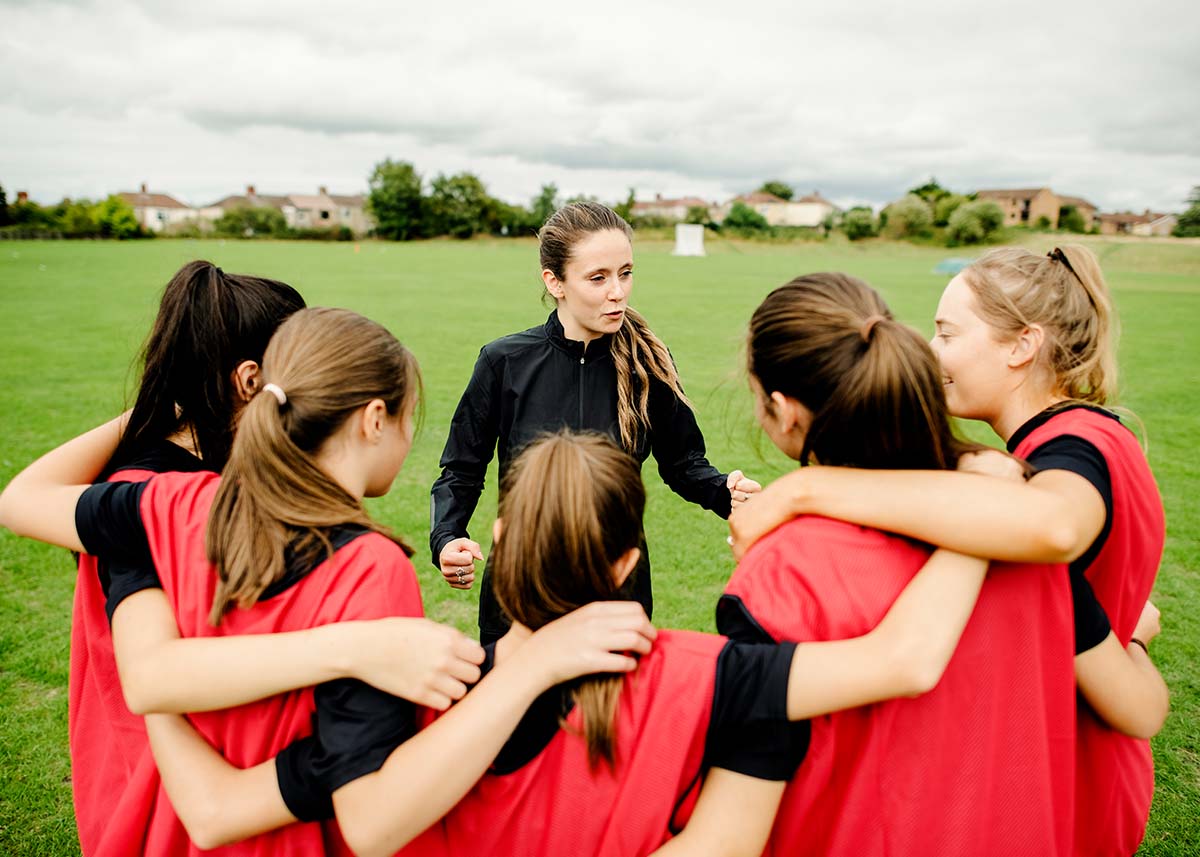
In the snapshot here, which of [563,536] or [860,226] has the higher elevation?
→ [860,226]

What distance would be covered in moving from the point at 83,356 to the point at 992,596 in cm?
1513

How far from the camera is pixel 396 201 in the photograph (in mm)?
78875

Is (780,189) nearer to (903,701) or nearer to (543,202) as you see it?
(543,202)

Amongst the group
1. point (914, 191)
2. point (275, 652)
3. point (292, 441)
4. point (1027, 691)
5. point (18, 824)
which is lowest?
point (18, 824)

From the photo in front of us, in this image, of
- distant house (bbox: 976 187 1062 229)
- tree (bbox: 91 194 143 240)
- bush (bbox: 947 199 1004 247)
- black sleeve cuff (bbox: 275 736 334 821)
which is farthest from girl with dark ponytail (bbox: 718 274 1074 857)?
distant house (bbox: 976 187 1062 229)

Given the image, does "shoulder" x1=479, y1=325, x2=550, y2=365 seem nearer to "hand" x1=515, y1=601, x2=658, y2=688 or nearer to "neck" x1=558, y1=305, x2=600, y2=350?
"neck" x1=558, y1=305, x2=600, y2=350

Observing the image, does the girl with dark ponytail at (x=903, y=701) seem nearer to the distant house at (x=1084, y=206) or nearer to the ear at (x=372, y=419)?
the ear at (x=372, y=419)

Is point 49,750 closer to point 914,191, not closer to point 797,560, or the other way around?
point 797,560

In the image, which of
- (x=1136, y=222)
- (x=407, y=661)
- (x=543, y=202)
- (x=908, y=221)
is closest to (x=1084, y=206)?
(x=1136, y=222)

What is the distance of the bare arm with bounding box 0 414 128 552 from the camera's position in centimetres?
177

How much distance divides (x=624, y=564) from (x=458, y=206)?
83530 millimetres

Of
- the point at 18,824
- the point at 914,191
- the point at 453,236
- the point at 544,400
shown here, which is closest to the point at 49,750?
the point at 18,824

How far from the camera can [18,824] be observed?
3207 millimetres

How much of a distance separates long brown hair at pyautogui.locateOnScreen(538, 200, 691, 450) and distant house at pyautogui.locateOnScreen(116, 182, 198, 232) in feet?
438
